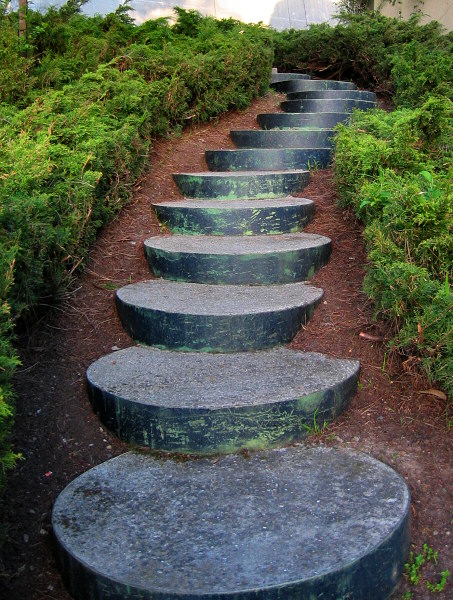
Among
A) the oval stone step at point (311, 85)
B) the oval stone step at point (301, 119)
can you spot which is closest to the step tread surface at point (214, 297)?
the oval stone step at point (301, 119)

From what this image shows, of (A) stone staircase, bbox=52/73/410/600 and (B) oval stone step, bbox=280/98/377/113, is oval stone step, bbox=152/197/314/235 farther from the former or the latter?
(B) oval stone step, bbox=280/98/377/113

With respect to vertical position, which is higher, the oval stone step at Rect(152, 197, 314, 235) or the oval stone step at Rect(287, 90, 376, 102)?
the oval stone step at Rect(287, 90, 376, 102)

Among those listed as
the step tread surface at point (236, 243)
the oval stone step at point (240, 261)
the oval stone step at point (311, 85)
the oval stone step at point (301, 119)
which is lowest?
the oval stone step at point (240, 261)

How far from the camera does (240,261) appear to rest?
400 cm

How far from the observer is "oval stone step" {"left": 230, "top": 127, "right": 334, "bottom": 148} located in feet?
19.4

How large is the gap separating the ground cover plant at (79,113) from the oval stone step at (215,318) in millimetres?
540

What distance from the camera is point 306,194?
5.12 metres

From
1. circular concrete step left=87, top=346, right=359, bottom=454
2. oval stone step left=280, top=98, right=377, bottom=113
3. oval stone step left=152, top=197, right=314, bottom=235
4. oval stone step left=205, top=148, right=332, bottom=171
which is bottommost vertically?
circular concrete step left=87, top=346, right=359, bottom=454

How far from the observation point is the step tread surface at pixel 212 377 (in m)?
3.00

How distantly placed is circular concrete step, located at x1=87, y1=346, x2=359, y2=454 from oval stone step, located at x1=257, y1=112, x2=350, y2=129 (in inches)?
151

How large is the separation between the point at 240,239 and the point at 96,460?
197 centimetres

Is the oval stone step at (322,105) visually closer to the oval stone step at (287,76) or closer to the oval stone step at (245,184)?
the oval stone step at (287,76)

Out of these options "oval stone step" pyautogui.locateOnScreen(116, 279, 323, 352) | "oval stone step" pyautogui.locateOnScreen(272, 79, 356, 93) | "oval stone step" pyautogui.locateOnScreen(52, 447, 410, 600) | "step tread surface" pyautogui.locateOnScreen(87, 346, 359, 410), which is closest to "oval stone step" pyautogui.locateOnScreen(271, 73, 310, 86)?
"oval stone step" pyautogui.locateOnScreen(272, 79, 356, 93)

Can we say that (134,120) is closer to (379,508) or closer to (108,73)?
(108,73)
